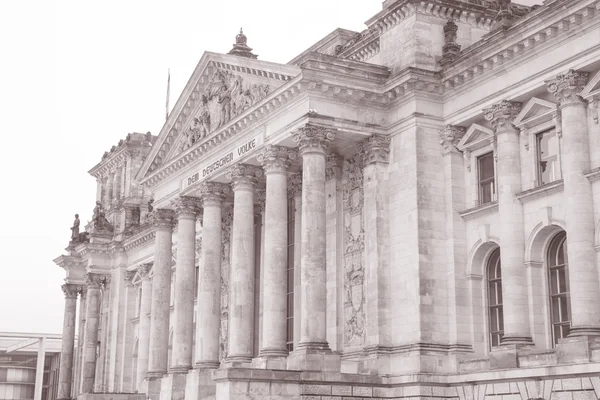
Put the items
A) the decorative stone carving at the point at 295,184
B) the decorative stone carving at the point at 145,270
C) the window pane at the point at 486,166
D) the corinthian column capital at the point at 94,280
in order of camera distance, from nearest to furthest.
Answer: the window pane at the point at 486,166 → the decorative stone carving at the point at 295,184 → the decorative stone carving at the point at 145,270 → the corinthian column capital at the point at 94,280

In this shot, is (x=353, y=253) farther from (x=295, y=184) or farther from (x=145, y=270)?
(x=145, y=270)

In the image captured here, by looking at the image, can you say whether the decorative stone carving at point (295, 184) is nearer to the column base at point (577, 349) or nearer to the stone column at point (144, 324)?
the stone column at point (144, 324)

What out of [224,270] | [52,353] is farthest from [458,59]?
[52,353]

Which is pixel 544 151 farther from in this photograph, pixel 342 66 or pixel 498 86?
pixel 342 66

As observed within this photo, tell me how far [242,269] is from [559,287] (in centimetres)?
1242

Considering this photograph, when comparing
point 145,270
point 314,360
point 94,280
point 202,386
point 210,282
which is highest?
point 145,270

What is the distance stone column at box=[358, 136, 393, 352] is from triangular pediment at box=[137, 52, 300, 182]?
13.3 ft

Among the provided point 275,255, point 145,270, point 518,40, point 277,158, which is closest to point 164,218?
point 277,158

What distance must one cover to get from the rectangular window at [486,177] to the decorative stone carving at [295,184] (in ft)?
28.9

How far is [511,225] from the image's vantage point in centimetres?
2848

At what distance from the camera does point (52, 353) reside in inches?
3255

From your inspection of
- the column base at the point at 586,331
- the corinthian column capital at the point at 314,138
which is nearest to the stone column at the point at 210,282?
the corinthian column capital at the point at 314,138

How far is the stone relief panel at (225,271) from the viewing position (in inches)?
1641

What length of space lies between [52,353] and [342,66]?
59.0 meters
